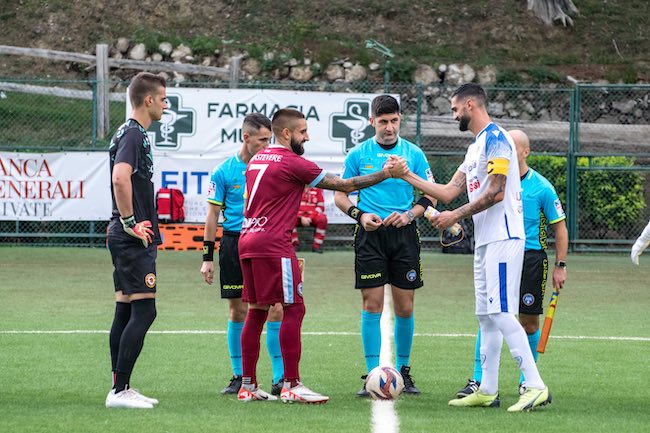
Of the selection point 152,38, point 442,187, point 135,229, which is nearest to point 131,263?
point 135,229

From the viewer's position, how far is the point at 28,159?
20828mm

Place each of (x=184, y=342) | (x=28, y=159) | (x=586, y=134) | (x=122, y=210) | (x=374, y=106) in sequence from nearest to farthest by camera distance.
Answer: (x=122, y=210) → (x=374, y=106) → (x=184, y=342) → (x=28, y=159) → (x=586, y=134)

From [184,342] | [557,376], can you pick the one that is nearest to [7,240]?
[184,342]

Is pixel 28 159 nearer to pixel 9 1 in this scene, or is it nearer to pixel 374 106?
pixel 374 106

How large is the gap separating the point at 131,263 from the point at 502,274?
2548 millimetres

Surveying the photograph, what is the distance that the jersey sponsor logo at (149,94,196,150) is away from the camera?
21.0 metres

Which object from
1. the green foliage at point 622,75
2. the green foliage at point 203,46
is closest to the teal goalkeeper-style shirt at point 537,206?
the green foliage at point 203,46

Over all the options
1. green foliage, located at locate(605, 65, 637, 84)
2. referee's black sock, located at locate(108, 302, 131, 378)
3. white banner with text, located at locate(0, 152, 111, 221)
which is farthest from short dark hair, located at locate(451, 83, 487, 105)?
green foliage, located at locate(605, 65, 637, 84)

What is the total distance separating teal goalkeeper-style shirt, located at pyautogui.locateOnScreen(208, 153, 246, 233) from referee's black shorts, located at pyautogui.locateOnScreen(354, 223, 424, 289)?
104 centimetres

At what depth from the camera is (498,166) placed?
7.71 meters

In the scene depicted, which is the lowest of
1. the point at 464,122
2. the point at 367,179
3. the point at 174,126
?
the point at 367,179

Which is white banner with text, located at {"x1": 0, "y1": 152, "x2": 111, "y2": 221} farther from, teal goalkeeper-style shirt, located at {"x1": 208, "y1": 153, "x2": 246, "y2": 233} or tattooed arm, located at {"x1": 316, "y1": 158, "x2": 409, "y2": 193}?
tattooed arm, located at {"x1": 316, "y1": 158, "x2": 409, "y2": 193}

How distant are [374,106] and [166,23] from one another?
2602 centimetres

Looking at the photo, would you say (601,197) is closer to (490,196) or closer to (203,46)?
(203,46)
